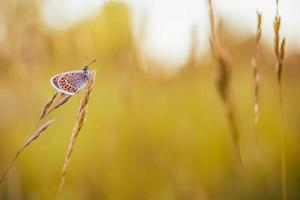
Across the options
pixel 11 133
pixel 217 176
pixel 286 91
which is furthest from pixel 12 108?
pixel 286 91

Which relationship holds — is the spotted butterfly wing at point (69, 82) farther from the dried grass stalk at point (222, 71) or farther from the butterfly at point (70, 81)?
the dried grass stalk at point (222, 71)

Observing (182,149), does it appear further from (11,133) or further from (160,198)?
(11,133)

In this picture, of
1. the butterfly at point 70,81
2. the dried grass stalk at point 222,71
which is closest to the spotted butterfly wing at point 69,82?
the butterfly at point 70,81

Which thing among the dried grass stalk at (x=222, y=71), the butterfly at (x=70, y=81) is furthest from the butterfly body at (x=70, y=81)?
Result: the dried grass stalk at (x=222, y=71)

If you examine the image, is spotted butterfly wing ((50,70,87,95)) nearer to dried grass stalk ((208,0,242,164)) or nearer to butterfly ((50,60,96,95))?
butterfly ((50,60,96,95))

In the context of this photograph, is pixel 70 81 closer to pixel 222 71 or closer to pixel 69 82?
pixel 69 82

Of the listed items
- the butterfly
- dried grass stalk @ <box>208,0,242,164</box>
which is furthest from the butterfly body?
dried grass stalk @ <box>208,0,242,164</box>

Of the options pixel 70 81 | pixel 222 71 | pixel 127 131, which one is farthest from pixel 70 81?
pixel 127 131
